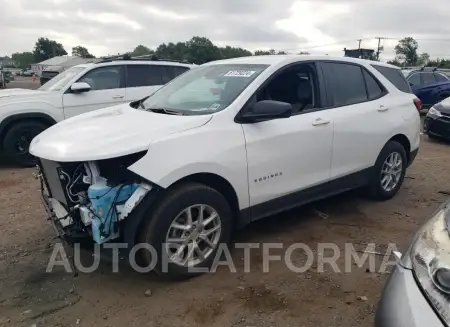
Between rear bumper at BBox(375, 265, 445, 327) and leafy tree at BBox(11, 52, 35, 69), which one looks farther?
leafy tree at BBox(11, 52, 35, 69)

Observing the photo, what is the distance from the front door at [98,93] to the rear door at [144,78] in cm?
14

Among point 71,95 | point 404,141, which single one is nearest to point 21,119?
point 71,95

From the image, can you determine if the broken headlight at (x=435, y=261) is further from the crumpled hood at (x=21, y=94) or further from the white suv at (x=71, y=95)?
the crumpled hood at (x=21, y=94)

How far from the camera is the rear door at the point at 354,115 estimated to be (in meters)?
4.32

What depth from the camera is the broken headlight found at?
5.45 feet

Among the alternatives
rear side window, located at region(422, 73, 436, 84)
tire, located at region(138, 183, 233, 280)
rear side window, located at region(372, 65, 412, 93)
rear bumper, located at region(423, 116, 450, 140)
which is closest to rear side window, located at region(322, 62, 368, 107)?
rear side window, located at region(372, 65, 412, 93)

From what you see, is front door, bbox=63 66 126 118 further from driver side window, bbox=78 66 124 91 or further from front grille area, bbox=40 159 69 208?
front grille area, bbox=40 159 69 208

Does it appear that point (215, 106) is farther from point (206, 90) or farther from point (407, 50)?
point (407, 50)

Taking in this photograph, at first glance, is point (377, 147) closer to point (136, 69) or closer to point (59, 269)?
point (59, 269)

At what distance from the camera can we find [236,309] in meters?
3.01

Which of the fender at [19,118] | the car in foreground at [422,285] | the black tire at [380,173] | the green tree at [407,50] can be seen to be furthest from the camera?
the green tree at [407,50]

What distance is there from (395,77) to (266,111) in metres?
2.56

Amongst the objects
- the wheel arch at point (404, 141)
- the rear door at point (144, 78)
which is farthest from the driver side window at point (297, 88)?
the rear door at point (144, 78)

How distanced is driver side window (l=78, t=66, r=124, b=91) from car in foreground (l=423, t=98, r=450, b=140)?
6772 mm
